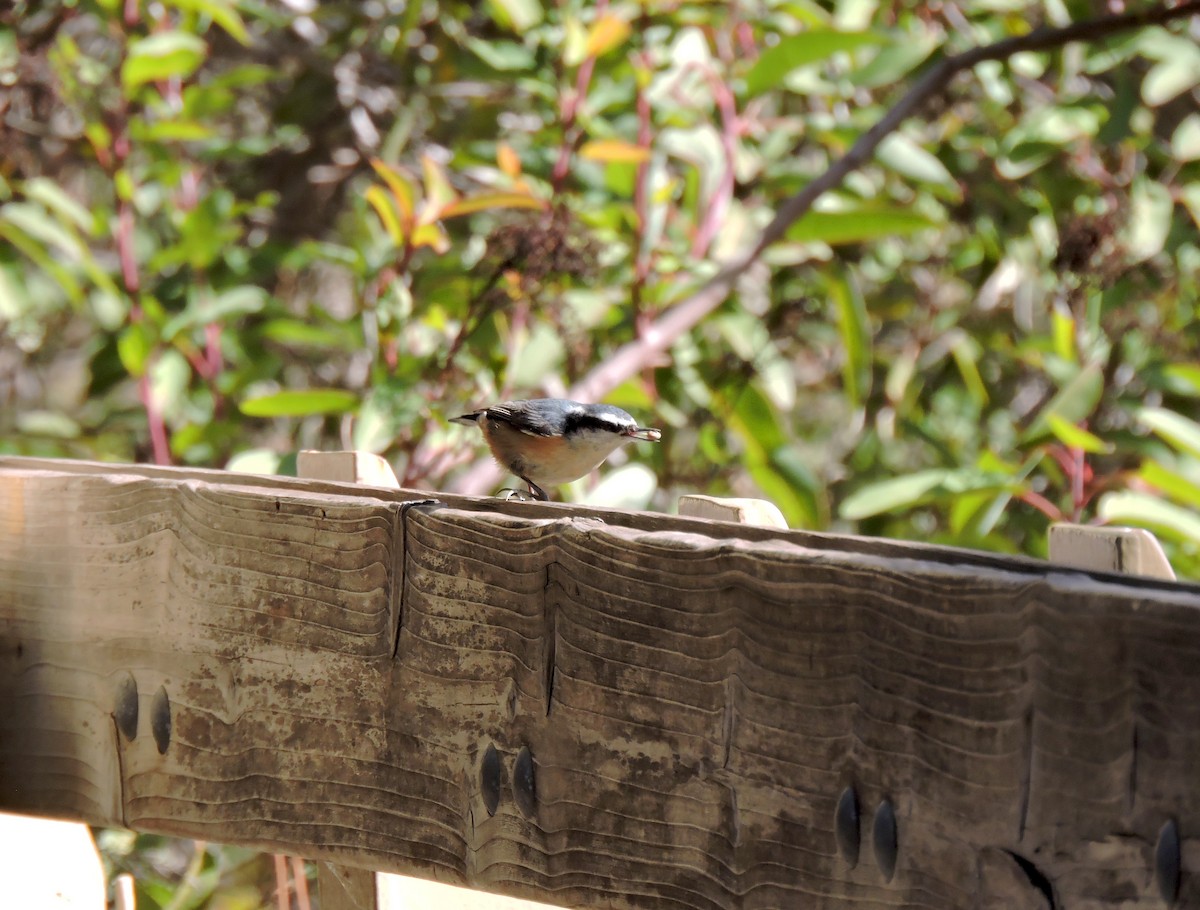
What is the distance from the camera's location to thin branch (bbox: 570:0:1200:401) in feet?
8.83

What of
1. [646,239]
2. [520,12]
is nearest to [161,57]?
[520,12]

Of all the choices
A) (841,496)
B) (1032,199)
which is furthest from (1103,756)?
(841,496)

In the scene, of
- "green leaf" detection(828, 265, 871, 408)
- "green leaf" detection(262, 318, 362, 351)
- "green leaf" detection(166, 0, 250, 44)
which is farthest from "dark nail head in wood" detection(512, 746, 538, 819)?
"green leaf" detection(166, 0, 250, 44)

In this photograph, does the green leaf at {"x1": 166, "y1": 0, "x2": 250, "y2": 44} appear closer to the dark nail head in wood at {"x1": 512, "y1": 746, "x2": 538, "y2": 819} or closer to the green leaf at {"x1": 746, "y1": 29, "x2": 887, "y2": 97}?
the green leaf at {"x1": 746, "y1": 29, "x2": 887, "y2": 97}

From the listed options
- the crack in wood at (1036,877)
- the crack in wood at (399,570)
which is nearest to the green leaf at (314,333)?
the crack in wood at (399,570)

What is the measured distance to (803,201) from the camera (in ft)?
9.44

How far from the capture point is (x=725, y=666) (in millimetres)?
1002

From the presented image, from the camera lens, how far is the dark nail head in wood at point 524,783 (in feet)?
3.62

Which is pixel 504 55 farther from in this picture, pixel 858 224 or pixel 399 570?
pixel 399 570

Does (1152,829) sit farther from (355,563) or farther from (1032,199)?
(1032,199)

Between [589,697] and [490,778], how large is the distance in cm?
14

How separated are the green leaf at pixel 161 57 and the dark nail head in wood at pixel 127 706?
1.87 metres

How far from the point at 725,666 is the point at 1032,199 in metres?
3.00

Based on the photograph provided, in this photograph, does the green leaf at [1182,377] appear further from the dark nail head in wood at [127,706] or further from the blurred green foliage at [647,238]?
the dark nail head in wood at [127,706]
